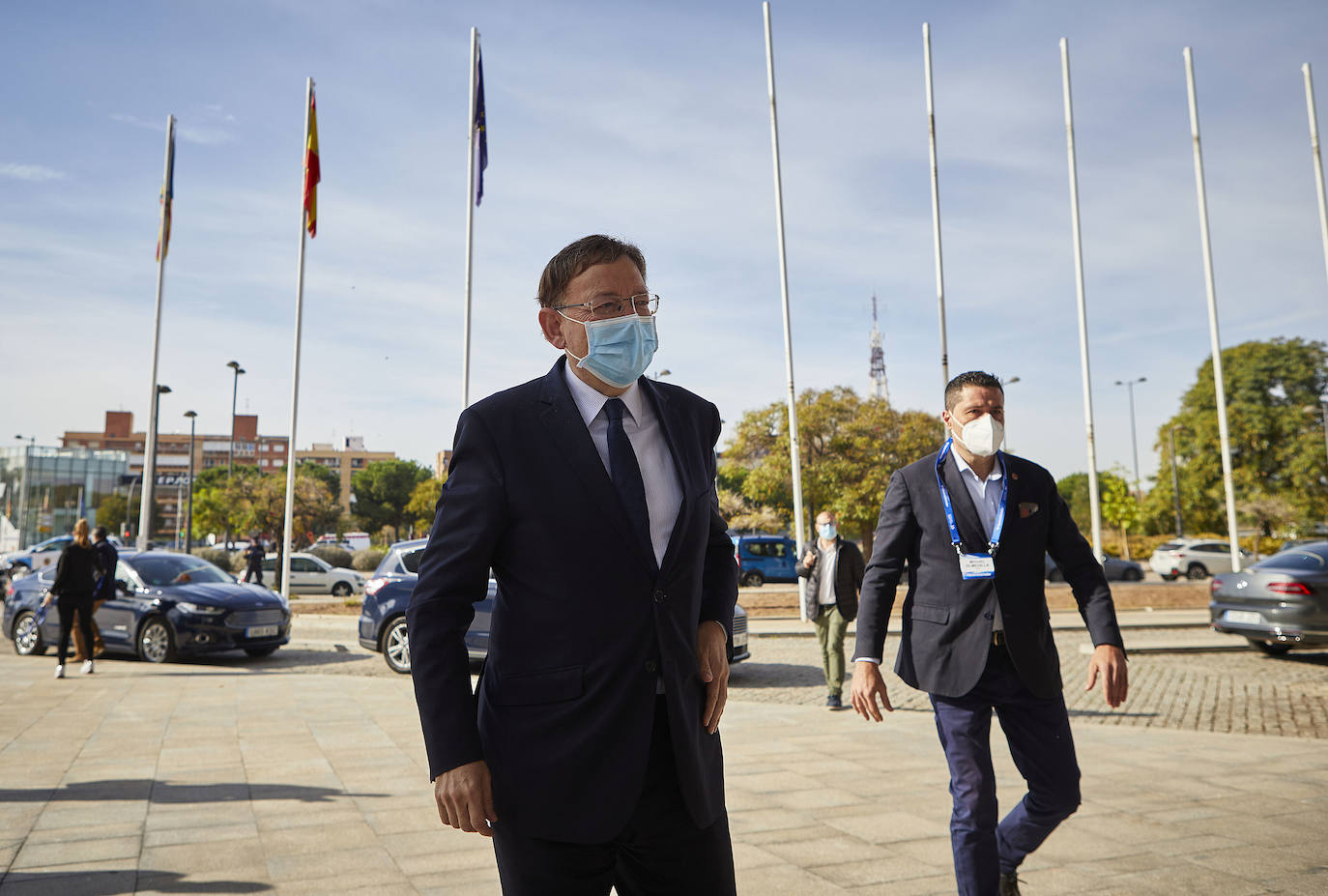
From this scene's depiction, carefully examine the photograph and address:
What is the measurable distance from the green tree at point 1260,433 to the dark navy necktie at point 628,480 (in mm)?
54654

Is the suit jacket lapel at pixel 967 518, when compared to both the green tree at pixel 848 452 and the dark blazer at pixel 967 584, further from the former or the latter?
the green tree at pixel 848 452

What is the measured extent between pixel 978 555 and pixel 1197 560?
120ft

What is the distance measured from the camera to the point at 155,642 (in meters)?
13.6

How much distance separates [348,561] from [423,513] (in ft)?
99.2

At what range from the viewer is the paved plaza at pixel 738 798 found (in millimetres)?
4293

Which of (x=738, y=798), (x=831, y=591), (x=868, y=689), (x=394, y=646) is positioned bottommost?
(x=738, y=798)

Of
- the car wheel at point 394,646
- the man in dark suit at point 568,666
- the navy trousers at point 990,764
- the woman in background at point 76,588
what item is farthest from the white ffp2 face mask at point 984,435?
the woman in background at point 76,588

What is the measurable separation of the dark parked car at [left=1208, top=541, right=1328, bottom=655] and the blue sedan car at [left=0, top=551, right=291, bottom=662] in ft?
44.1

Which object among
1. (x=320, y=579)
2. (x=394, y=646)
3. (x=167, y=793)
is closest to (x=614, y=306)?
(x=167, y=793)

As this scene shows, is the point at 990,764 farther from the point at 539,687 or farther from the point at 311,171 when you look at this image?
the point at 311,171

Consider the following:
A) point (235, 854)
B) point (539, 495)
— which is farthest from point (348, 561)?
point (539, 495)

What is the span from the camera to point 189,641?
13312mm

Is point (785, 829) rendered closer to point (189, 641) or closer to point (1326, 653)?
point (189, 641)

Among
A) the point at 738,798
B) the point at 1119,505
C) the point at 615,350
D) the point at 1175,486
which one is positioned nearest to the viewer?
the point at 615,350
